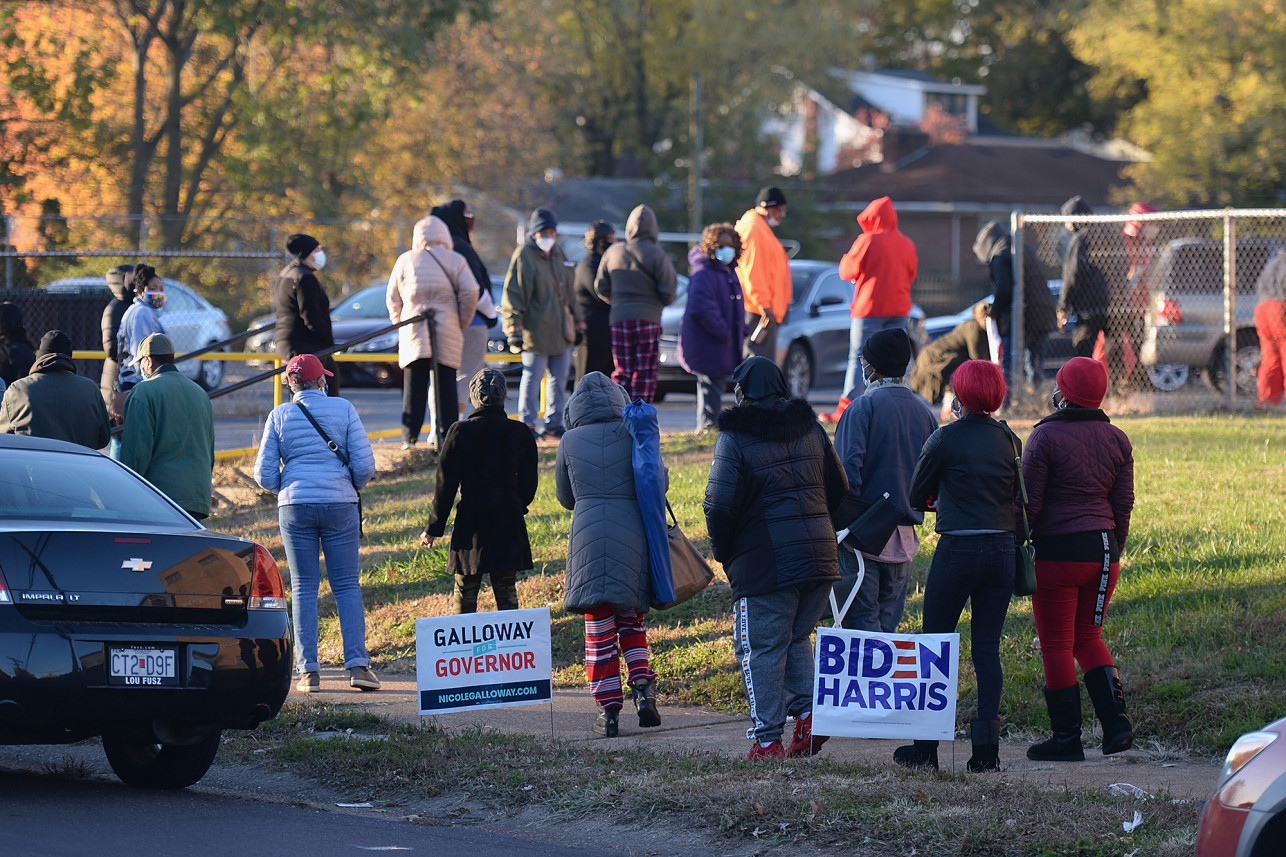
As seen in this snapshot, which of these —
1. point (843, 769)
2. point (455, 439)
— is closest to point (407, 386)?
point (455, 439)

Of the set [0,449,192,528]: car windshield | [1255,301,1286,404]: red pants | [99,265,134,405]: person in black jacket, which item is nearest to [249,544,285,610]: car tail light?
[0,449,192,528]: car windshield

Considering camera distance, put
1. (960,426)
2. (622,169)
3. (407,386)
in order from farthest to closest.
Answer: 1. (622,169)
2. (407,386)
3. (960,426)

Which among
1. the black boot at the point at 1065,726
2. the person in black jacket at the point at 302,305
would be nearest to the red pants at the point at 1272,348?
the person in black jacket at the point at 302,305

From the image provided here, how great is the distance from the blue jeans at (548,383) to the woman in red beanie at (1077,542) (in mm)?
7287

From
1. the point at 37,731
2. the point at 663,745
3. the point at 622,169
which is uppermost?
the point at 622,169

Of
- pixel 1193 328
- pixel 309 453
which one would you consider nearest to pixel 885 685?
pixel 309 453

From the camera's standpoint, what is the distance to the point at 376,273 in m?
38.3

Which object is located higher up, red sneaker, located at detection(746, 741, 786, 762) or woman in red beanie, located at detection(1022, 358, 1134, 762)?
woman in red beanie, located at detection(1022, 358, 1134, 762)

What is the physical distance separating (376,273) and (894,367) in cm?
3170

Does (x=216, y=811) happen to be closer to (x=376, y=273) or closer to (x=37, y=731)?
(x=37, y=731)

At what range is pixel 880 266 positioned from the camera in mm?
13047

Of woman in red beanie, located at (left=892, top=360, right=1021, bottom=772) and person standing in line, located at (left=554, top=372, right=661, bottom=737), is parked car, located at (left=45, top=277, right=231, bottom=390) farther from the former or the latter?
woman in red beanie, located at (left=892, top=360, right=1021, bottom=772)

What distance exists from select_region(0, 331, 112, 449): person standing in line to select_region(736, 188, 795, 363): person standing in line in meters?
5.90

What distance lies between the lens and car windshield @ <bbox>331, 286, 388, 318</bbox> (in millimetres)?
21812
